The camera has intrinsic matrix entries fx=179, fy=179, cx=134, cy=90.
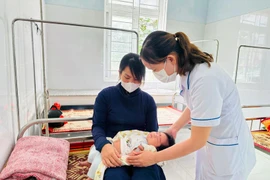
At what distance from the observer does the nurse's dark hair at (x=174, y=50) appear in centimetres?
82

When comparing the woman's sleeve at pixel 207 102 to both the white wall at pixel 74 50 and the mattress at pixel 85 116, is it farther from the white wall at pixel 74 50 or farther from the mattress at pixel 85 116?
the white wall at pixel 74 50

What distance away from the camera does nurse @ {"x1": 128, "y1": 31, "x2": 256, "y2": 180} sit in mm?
758

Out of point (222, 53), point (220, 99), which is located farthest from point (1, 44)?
point (222, 53)

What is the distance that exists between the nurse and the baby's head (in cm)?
24

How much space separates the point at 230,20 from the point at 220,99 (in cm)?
320

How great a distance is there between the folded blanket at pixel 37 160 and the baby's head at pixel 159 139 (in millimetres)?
543

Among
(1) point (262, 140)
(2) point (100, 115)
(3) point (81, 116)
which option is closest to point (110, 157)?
(2) point (100, 115)

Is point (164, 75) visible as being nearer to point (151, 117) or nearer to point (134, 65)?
point (134, 65)

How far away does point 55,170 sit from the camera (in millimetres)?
988

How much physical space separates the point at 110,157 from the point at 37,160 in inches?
16.0

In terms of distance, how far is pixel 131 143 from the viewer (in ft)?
3.63

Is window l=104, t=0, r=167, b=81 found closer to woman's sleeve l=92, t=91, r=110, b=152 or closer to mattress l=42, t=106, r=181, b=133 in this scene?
mattress l=42, t=106, r=181, b=133

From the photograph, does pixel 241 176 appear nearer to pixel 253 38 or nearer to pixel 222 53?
pixel 253 38

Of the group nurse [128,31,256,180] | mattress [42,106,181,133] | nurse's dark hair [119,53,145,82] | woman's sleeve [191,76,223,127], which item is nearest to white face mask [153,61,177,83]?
nurse [128,31,256,180]
